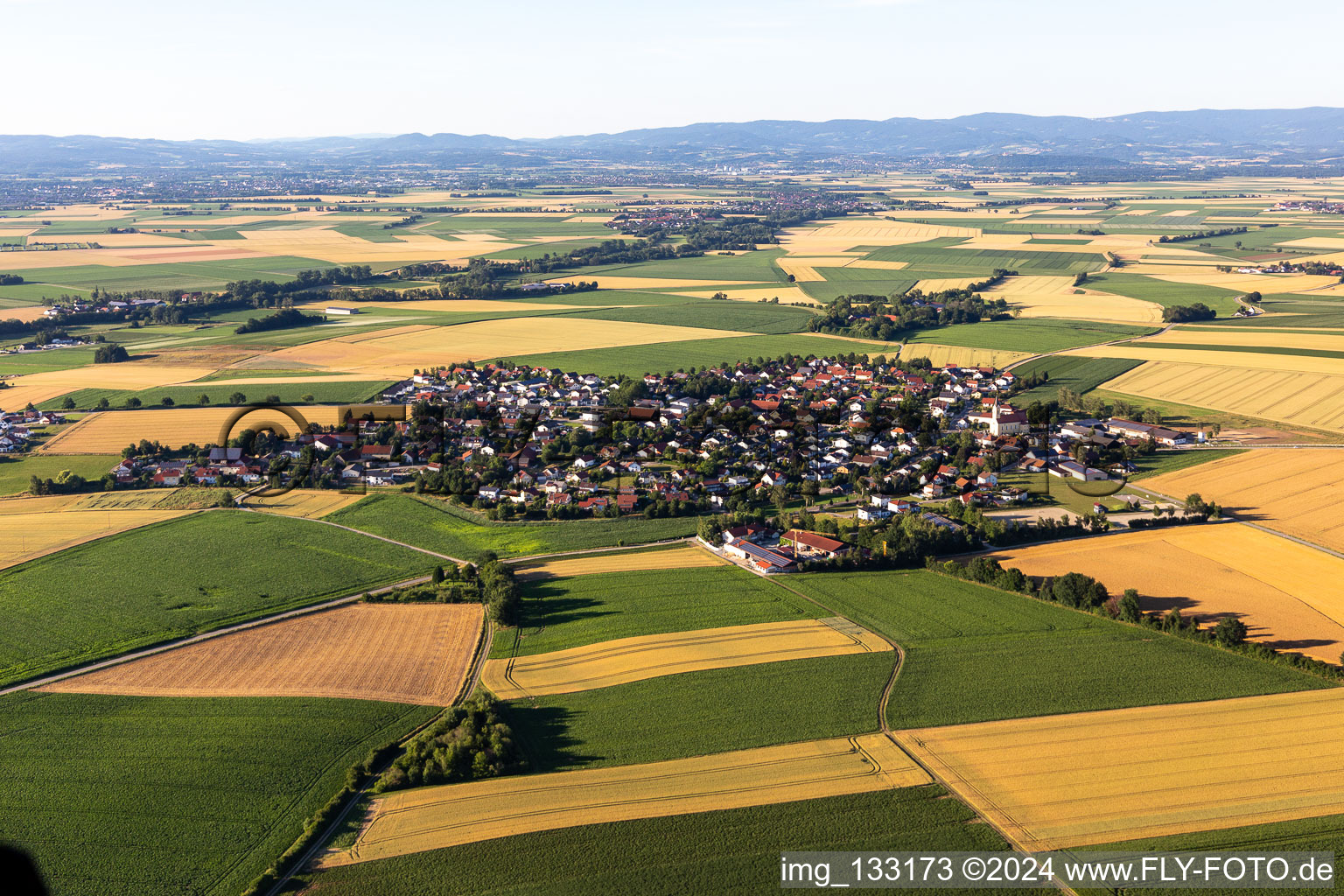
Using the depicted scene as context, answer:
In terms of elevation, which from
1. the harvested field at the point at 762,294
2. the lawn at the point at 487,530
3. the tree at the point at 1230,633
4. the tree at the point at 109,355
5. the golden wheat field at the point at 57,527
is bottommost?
the lawn at the point at 487,530

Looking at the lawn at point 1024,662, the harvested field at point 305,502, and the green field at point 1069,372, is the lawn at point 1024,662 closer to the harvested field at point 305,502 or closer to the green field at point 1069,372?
the harvested field at point 305,502

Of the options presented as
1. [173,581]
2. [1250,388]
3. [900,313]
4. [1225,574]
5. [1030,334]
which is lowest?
[173,581]

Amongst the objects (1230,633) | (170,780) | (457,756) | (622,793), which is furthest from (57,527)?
(1230,633)

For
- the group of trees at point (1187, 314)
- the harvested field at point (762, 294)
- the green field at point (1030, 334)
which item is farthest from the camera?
the harvested field at point (762, 294)

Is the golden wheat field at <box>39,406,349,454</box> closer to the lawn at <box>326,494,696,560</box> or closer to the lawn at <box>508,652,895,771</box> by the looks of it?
the lawn at <box>326,494,696,560</box>

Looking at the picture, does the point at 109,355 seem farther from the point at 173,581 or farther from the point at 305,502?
the point at 173,581

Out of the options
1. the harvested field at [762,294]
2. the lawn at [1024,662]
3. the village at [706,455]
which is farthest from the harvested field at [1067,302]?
the lawn at [1024,662]
